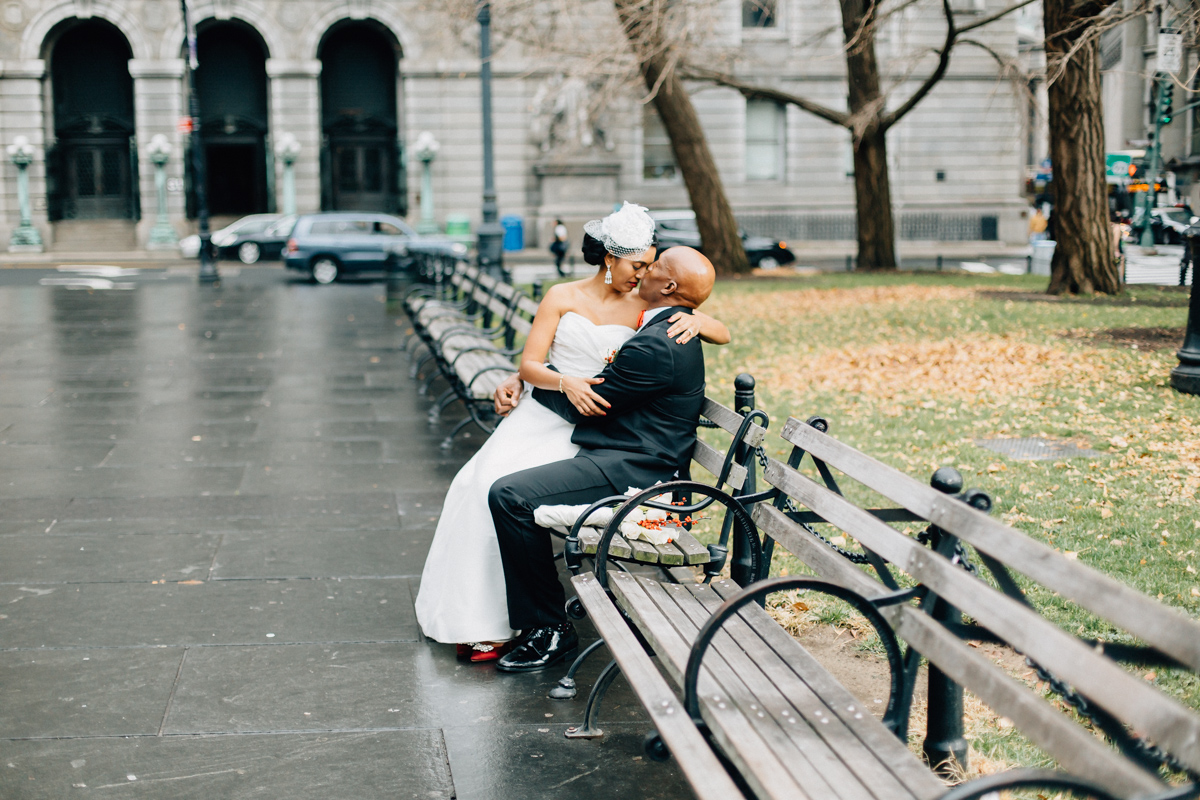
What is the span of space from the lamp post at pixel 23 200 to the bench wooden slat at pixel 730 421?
34990mm

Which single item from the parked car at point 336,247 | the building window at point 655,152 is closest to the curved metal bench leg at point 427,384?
the parked car at point 336,247

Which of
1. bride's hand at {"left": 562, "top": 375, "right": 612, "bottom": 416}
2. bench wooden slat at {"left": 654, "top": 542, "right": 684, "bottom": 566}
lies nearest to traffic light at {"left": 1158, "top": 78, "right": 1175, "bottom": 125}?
bride's hand at {"left": 562, "top": 375, "right": 612, "bottom": 416}

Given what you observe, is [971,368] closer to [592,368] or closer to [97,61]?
[592,368]

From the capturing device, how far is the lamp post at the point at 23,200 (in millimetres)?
35531

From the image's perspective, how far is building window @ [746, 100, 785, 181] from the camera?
39812mm

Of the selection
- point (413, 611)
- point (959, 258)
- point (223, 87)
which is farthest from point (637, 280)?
point (223, 87)

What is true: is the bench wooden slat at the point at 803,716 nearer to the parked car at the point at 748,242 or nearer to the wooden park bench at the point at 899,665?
the wooden park bench at the point at 899,665

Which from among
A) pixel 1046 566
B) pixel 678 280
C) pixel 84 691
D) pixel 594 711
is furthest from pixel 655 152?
pixel 1046 566

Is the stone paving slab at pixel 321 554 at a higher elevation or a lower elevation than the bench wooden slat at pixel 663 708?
lower

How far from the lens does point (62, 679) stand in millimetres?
4496

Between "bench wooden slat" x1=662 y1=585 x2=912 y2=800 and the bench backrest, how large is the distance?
0.91 feet

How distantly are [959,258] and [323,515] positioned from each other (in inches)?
1200

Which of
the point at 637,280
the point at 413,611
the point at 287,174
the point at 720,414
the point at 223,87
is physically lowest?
the point at 413,611

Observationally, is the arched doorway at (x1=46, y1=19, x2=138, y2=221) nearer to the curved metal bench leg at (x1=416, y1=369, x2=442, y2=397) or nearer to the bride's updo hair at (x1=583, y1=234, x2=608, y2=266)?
the curved metal bench leg at (x1=416, y1=369, x2=442, y2=397)
